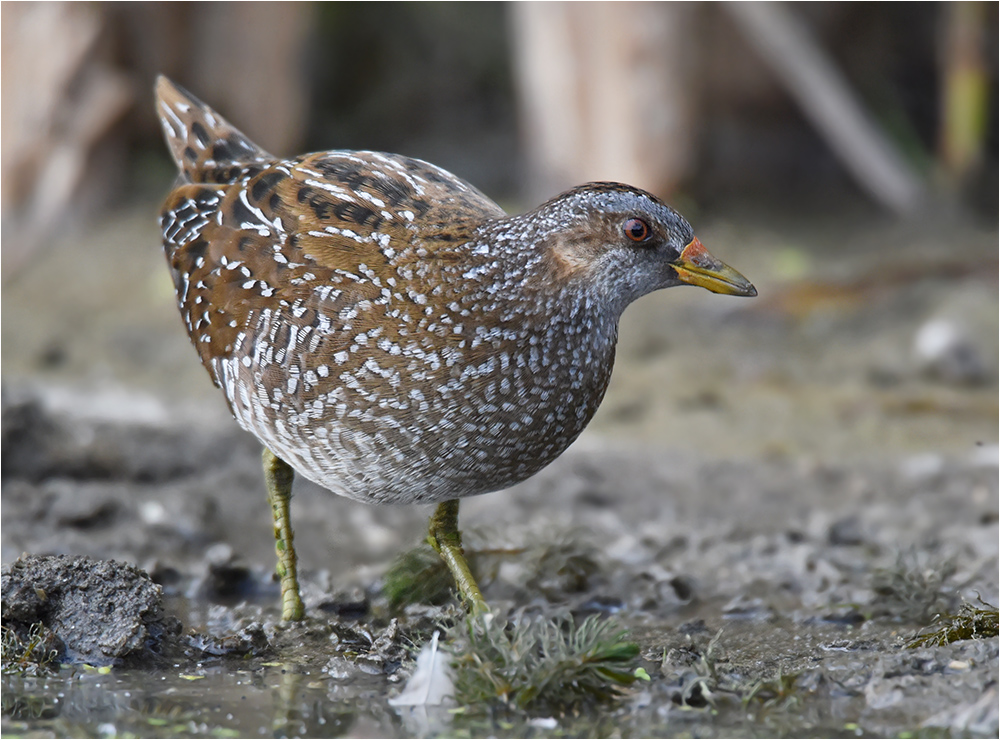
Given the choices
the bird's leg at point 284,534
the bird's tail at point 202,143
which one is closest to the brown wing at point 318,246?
the bird's tail at point 202,143

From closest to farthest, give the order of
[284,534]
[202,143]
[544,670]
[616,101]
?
[544,670] < [284,534] < [202,143] < [616,101]

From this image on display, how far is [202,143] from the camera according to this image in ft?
16.3

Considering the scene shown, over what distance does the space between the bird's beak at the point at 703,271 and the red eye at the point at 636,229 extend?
163 millimetres

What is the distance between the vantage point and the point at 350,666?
3877mm

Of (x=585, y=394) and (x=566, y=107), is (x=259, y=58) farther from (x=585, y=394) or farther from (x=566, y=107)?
(x=585, y=394)

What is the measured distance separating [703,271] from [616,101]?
663 cm

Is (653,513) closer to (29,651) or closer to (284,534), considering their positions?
(284,534)

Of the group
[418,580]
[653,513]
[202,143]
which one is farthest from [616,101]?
[418,580]

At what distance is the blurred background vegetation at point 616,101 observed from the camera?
1013 cm

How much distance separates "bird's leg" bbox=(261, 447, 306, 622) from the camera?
4512 millimetres

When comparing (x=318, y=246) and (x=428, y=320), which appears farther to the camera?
(x=318, y=246)

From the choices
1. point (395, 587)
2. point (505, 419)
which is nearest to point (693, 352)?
point (395, 587)

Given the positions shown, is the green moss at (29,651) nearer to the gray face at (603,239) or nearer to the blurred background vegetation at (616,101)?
the gray face at (603,239)

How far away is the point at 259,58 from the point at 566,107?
3.01m
